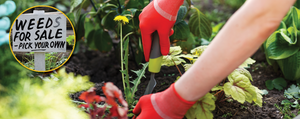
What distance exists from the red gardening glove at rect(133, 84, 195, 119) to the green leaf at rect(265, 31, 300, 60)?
885mm

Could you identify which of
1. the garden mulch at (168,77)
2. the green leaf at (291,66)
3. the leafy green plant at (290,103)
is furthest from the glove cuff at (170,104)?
the green leaf at (291,66)

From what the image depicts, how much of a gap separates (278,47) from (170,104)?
1006 mm

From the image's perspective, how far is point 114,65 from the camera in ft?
5.49

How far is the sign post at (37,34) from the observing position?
108 centimetres

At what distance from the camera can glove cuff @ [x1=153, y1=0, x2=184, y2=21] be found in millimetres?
895

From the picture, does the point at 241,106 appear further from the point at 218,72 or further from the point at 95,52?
the point at 95,52

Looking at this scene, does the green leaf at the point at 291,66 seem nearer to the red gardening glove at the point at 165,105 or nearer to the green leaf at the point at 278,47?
the green leaf at the point at 278,47

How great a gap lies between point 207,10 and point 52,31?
249 cm

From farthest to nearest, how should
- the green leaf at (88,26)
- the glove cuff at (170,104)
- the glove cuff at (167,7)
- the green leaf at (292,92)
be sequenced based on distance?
the green leaf at (88,26) → the green leaf at (292,92) → the glove cuff at (167,7) → the glove cuff at (170,104)

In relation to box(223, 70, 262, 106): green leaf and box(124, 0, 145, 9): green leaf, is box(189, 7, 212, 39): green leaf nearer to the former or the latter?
box(124, 0, 145, 9): green leaf

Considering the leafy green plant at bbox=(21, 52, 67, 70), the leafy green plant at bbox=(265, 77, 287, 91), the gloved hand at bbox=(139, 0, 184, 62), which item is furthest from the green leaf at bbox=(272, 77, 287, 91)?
the leafy green plant at bbox=(21, 52, 67, 70)

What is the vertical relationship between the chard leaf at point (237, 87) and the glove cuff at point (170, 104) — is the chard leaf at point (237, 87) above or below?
below

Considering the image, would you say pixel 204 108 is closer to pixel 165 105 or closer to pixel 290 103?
pixel 165 105

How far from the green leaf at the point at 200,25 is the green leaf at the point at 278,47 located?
1.35 feet
